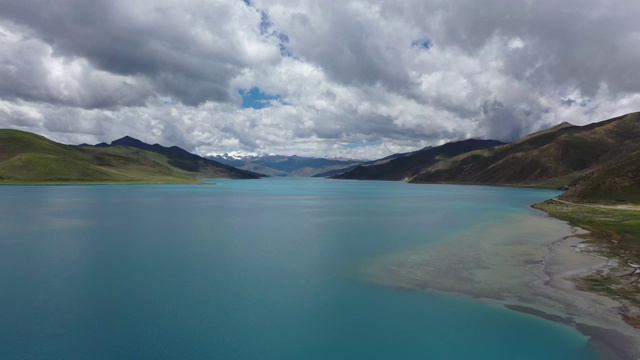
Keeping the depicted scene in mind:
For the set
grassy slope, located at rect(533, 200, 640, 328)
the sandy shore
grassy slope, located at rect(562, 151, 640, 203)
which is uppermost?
grassy slope, located at rect(562, 151, 640, 203)

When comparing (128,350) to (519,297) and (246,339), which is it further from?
(519,297)

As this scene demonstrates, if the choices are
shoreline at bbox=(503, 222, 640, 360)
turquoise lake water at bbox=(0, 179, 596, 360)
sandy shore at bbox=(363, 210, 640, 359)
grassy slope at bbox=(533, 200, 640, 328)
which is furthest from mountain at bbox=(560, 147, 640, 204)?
turquoise lake water at bbox=(0, 179, 596, 360)

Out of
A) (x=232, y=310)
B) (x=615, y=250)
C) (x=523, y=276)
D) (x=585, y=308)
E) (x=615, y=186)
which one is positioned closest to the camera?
(x=585, y=308)

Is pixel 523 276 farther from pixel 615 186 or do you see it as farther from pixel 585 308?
pixel 615 186

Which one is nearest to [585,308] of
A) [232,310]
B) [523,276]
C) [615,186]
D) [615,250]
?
[523,276]

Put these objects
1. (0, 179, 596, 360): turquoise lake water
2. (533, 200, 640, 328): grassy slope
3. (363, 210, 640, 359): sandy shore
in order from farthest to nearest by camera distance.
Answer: (533, 200, 640, 328): grassy slope < (363, 210, 640, 359): sandy shore < (0, 179, 596, 360): turquoise lake water

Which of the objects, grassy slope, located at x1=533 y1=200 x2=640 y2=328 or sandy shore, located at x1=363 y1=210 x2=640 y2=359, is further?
grassy slope, located at x1=533 y1=200 x2=640 y2=328

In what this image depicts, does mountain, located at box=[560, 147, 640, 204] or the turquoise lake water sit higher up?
mountain, located at box=[560, 147, 640, 204]

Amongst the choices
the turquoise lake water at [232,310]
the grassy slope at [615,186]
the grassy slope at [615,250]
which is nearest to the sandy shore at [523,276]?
the grassy slope at [615,250]

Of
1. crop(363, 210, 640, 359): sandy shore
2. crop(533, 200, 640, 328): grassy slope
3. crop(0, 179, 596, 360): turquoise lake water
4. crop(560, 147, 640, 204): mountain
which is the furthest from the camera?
crop(560, 147, 640, 204): mountain

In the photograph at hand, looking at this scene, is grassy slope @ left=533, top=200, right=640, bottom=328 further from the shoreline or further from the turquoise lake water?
the turquoise lake water
